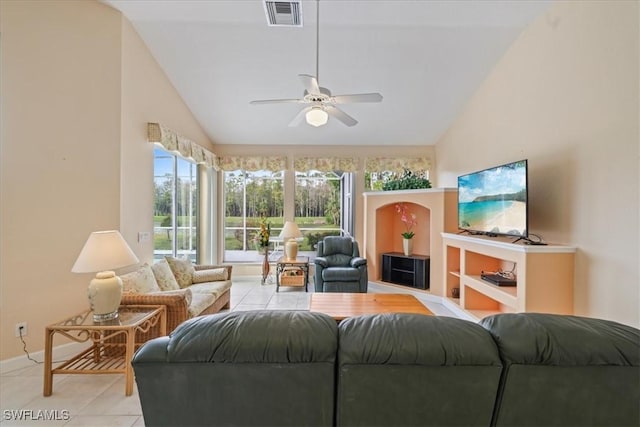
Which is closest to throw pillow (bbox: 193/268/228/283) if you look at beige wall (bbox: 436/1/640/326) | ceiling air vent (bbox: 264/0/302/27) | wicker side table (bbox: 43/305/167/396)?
wicker side table (bbox: 43/305/167/396)

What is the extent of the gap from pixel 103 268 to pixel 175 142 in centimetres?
217

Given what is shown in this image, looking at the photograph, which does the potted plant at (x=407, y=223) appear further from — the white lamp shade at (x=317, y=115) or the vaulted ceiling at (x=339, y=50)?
the white lamp shade at (x=317, y=115)

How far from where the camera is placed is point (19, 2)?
2.63 m

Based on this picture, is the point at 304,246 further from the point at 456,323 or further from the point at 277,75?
the point at 456,323

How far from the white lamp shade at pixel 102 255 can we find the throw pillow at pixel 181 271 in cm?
137

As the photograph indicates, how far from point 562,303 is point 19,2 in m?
5.69

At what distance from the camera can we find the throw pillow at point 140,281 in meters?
2.80

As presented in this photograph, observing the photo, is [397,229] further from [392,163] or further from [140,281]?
[140,281]

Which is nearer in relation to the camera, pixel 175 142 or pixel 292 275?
pixel 175 142

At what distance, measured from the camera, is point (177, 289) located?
3.41 metres

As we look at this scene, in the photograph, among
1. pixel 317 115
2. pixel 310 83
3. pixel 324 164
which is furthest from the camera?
pixel 324 164

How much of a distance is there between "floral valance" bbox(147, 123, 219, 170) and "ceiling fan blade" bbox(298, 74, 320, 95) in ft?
6.90

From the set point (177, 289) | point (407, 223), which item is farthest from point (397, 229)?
point (177, 289)

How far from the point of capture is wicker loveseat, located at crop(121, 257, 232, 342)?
2.71 metres
